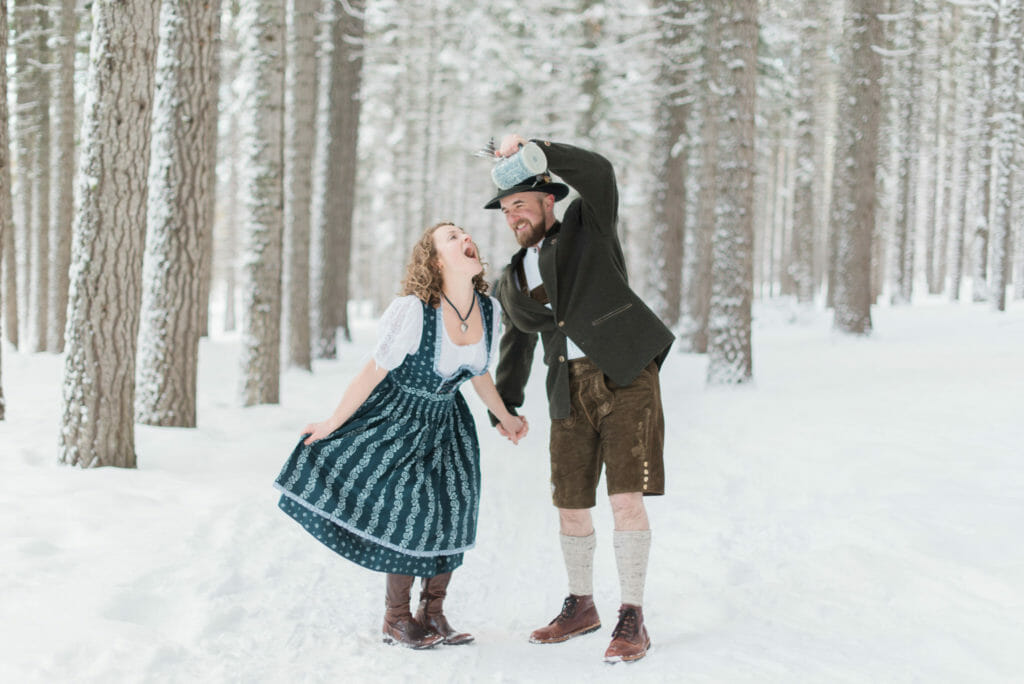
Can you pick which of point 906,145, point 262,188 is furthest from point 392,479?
point 906,145

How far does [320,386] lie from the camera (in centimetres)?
1066

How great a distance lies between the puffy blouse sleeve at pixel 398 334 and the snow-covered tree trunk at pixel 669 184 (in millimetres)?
12418

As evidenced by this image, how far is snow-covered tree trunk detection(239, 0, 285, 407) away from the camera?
27.2ft

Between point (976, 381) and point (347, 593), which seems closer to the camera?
point (347, 593)

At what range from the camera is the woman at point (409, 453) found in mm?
3418

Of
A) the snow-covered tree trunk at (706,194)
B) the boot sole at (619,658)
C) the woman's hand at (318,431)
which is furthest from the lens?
the snow-covered tree trunk at (706,194)

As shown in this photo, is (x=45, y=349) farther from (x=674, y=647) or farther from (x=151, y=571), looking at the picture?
(x=674, y=647)

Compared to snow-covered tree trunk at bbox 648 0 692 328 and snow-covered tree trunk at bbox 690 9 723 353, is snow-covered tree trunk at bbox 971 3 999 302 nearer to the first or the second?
snow-covered tree trunk at bbox 690 9 723 353

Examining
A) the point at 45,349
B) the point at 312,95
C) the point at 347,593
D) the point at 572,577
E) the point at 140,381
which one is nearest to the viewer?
the point at 572,577

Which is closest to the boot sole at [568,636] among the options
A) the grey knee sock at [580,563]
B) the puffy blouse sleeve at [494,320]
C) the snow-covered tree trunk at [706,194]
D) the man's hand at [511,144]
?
the grey knee sock at [580,563]

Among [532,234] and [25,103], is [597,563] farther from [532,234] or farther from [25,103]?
[25,103]

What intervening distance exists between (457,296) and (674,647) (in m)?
1.89

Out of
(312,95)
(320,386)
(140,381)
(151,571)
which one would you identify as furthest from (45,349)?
(151,571)

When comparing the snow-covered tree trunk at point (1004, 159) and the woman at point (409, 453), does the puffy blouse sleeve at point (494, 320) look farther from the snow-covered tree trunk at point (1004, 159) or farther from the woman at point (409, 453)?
the snow-covered tree trunk at point (1004, 159)
